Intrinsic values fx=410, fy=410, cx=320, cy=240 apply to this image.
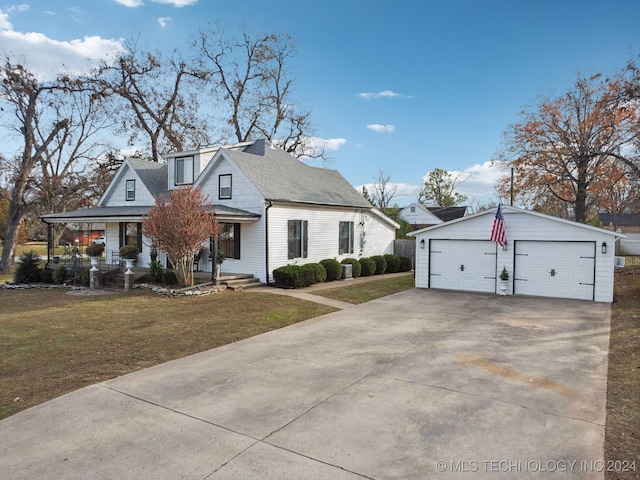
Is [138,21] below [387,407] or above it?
above

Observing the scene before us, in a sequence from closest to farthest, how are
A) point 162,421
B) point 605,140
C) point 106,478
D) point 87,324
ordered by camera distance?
point 106,478
point 162,421
point 87,324
point 605,140

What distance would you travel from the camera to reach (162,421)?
4762 millimetres

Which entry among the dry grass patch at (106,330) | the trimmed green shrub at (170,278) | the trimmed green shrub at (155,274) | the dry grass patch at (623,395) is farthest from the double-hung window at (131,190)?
the dry grass patch at (623,395)

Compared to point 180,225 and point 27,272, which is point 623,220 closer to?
point 180,225

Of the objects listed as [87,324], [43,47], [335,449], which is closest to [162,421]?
[335,449]

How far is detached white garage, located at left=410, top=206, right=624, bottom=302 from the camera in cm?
1334

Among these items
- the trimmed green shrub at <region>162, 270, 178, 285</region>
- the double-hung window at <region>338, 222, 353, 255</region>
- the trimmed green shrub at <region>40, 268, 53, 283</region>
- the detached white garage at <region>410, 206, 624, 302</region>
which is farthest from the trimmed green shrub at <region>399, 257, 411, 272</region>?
the trimmed green shrub at <region>40, 268, 53, 283</region>

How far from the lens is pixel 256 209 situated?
16.8m

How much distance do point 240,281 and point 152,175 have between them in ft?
31.9

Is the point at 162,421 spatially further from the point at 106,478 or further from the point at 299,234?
the point at 299,234

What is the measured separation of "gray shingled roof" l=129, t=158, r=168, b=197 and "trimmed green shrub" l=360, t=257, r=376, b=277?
1066cm

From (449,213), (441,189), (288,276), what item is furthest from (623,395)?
(441,189)

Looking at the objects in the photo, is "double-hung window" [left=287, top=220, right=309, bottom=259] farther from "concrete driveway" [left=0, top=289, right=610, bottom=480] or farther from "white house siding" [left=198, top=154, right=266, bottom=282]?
"concrete driveway" [left=0, top=289, right=610, bottom=480]

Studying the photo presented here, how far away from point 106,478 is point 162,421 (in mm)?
1150
